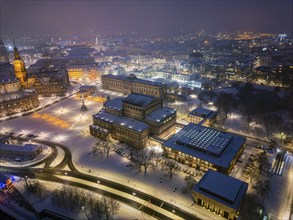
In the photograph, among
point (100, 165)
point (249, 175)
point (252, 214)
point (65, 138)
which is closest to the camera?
point (252, 214)

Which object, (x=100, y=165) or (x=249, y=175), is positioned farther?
(x=100, y=165)

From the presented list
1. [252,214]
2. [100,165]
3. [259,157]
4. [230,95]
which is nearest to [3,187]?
[100,165]

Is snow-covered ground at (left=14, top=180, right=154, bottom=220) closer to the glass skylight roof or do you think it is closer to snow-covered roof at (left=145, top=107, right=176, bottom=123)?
the glass skylight roof

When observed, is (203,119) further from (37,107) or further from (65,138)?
(37,107)

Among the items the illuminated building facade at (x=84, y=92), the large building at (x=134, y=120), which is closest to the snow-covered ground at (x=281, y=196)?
the large building at (x=134, y=120)

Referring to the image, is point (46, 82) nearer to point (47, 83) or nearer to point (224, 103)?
point (47, 83)

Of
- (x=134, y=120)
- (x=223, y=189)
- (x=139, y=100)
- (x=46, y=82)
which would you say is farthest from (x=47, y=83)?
(x=223, y=189)

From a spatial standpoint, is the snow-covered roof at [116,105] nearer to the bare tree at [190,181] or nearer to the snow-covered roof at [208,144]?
the snow-covered roof at [208,144]

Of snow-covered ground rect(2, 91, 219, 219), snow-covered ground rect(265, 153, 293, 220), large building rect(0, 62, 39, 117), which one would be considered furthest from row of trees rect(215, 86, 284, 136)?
large building rect(0, 62, 39, 117)
